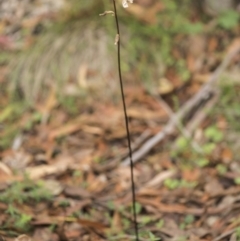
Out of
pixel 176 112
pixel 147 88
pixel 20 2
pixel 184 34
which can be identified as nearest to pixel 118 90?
pixel 147 88

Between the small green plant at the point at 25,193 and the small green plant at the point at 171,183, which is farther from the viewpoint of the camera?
the small green plant at the point at 171,183

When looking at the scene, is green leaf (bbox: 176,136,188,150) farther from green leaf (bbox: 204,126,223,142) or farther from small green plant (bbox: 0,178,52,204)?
small green plant (bbox: 0,178,52,204)

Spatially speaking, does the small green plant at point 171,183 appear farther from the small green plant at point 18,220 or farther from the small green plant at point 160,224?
the small green plant at point 18,220

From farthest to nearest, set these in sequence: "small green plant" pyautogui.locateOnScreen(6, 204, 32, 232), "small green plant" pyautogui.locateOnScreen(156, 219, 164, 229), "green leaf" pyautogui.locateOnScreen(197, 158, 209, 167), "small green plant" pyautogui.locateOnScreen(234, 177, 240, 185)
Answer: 1. "green leaf" pyautogui.locateOnScreen(197, 158, 209, 167)
2. "small green plant" pyautogui.locateOnScreen(234, 177, 240, 185)
3. "small green plant" pyautogui.locateOnScreen(156, 219, 164, 229)
4. "small green plant" pyautogui.locateOnScreen(6, 204, 32, 232)

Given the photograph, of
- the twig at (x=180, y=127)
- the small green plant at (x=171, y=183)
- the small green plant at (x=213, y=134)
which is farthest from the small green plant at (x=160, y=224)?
the small green plant at (x=213, y=134)

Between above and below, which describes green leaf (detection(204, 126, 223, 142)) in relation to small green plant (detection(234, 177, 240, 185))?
above

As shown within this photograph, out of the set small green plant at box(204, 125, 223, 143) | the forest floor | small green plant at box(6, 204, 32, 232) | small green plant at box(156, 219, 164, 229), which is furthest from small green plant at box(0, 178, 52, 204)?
small green plant at box(204, 125, 223, 143)

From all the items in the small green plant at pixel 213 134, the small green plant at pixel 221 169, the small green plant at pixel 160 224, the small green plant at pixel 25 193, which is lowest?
the small green plant at pixel 221 169

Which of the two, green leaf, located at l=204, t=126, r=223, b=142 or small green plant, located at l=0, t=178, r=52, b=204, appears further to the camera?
green leaf, located at l=204, t=126, r=223, b=142
